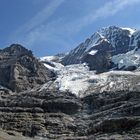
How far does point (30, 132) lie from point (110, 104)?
1076 inches

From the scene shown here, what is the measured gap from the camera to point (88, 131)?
12738cm

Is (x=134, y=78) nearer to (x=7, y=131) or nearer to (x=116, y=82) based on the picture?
(x=116, y=82)

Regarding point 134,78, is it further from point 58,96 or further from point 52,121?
point 52,121

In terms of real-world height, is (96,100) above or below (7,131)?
above

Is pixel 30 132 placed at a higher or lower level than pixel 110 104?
lower

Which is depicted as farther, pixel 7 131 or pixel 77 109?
pixel 77 109

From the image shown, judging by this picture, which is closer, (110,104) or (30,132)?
(30,132)

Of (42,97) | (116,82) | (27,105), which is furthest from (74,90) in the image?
(27,105)

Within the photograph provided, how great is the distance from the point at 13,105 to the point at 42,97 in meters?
12.6

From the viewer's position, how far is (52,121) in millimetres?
140625

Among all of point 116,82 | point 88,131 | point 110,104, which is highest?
point 116,82

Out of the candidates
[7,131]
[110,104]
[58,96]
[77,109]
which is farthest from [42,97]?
[7,131]

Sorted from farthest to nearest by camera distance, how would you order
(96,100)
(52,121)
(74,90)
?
(74,90) < (96,100) < (52,121)

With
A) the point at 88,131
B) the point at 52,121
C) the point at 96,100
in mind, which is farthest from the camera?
the point at 96,100
